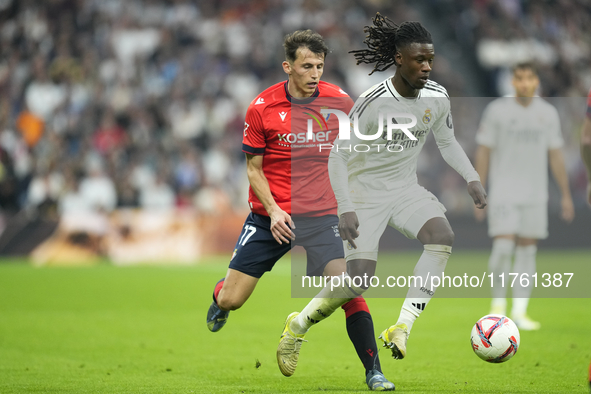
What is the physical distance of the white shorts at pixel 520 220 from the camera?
8320 millimetres

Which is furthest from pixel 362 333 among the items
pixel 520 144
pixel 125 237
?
pixel 125 237

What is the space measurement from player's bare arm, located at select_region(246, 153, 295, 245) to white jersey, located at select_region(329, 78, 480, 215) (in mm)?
447

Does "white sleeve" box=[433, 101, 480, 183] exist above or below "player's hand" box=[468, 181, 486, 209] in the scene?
above

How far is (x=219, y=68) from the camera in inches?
749

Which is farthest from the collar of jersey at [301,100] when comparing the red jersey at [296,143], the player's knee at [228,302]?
the player's knee at [228,302]

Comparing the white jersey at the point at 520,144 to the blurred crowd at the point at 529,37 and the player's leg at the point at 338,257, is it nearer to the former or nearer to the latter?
the player's leg at the point at 338,257

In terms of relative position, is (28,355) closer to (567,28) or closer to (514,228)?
(514,228)

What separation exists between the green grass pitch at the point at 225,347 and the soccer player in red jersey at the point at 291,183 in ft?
2.05

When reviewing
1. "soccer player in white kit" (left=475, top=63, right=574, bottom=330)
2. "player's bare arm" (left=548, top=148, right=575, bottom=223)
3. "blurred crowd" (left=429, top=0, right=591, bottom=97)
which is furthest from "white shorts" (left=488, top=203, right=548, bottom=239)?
"blurred crowd" (left=429, top=0, right=591, bottom=97)

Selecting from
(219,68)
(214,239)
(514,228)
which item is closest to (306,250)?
(514,228)

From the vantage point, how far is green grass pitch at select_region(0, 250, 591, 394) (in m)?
5.43

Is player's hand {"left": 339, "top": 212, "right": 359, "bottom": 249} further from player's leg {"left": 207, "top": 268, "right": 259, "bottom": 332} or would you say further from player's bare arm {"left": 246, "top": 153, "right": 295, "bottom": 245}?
player's leg {"left": 207, "top": 268, "right": 259, "bottom": 332}

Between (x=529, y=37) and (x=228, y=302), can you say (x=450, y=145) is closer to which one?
(x=228, y=302)

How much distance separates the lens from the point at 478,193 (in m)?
5.12
